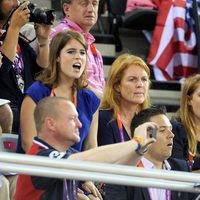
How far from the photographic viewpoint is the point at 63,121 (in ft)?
16.0

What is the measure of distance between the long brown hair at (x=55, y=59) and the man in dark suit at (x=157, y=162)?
0.42 m

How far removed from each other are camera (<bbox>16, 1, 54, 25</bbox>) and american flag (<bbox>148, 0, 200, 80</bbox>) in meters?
2.72

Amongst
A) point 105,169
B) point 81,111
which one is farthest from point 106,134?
point 105,169

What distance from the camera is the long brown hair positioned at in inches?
227

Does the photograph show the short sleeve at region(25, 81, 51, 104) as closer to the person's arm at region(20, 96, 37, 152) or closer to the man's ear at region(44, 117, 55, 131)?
the person's arm at region(20, 96, 37, 152)

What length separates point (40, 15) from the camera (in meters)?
6.05

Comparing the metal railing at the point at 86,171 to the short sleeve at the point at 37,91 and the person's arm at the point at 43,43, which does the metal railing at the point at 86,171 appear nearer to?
the short sleeve at the point at 37,91

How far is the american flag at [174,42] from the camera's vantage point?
869 centimetres

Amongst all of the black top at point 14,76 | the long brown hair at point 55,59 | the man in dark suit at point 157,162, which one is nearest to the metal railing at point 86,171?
the man in dark suit at point 157,162

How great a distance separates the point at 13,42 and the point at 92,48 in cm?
77

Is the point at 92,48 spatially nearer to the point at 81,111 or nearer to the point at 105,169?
the point at 81,111

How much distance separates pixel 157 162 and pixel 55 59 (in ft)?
2.96

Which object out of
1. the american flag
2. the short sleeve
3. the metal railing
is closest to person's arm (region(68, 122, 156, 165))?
the metal railing

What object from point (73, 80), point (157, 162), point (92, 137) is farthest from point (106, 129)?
point (157, 162)
